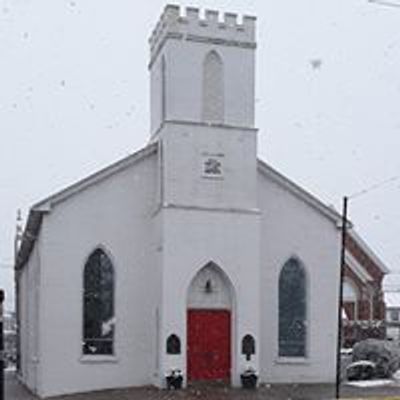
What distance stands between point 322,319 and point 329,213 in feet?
10.7

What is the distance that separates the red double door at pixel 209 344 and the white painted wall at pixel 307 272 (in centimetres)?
144

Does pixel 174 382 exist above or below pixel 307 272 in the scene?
below

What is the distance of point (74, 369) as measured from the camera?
27.8 m

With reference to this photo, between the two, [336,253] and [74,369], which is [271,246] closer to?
[336,253]

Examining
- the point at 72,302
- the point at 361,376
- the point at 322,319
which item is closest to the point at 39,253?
the point at 72,302

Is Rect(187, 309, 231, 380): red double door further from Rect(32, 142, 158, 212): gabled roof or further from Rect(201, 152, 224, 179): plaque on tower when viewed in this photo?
Rect(32, 142, 158, 212): gabled roof

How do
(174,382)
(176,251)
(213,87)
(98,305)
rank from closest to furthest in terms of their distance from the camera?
1. (174,382)
2. (176,251)
3. (98,305)
4. (213,87)

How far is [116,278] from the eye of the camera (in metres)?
28.7

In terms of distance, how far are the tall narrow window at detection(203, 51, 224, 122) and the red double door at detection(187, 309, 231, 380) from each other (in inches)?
225

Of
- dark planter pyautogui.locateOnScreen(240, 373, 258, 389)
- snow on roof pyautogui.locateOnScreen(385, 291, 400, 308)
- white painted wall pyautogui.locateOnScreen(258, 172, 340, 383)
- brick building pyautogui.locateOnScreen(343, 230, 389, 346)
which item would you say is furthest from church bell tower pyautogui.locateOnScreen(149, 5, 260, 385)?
snow on roof pyautogui.locateOnScreen(385, 291, 400, 308)

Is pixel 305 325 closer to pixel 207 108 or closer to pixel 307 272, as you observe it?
pixel 307 272

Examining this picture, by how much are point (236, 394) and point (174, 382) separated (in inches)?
75.2

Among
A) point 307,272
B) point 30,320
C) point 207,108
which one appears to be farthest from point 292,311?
point 30,320

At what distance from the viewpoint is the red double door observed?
2861cm
